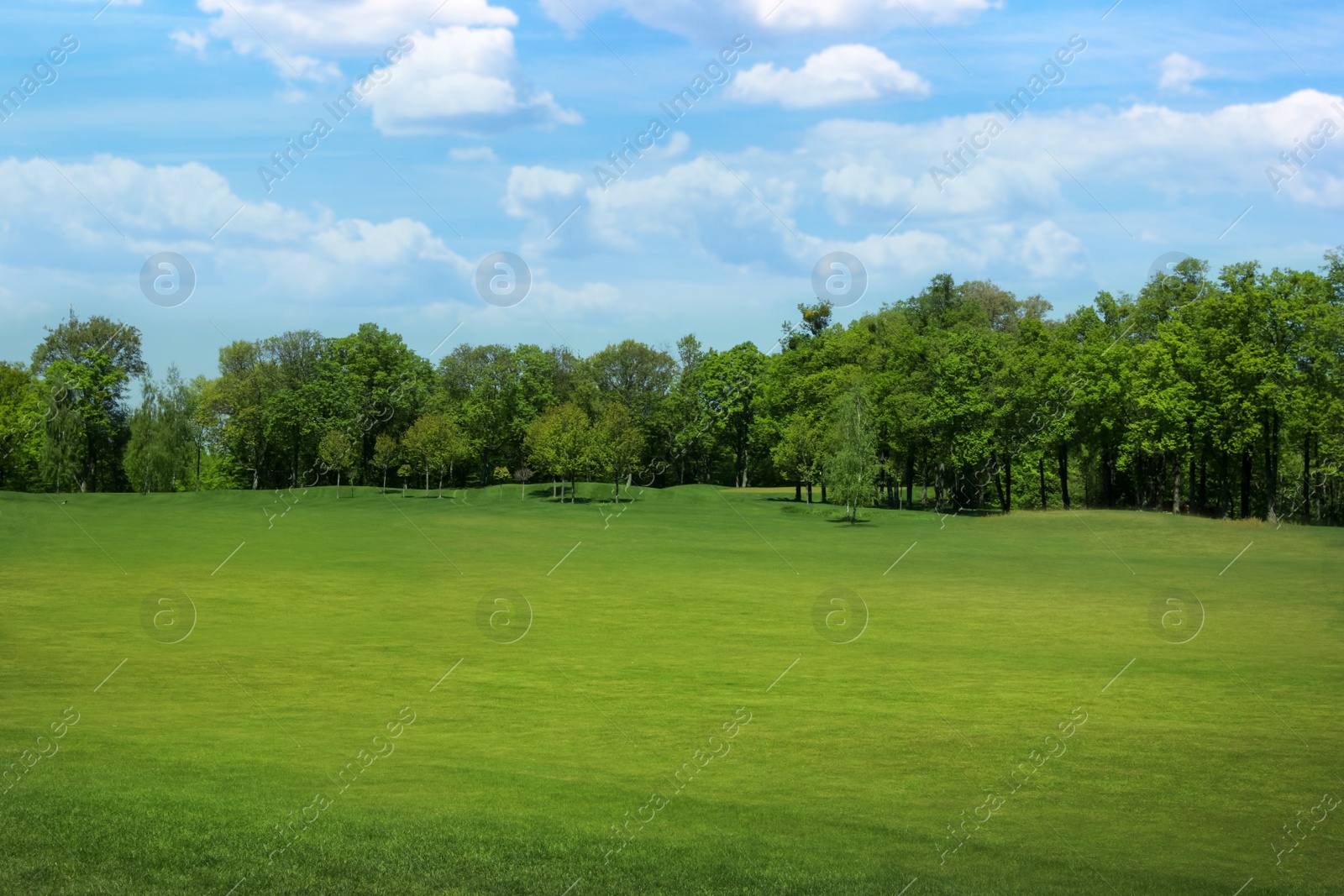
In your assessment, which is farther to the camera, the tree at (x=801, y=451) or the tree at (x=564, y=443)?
the tree at (x=564, y=443)

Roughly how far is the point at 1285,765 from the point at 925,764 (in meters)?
6.39

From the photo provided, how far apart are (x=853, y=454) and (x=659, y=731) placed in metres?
61.2

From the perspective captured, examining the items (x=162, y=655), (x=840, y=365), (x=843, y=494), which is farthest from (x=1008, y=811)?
(x=840, y=365)

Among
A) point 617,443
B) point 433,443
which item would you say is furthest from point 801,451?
point 433,443

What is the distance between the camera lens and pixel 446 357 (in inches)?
4552

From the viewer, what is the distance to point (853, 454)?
80.6m

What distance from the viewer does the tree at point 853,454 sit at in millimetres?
80188

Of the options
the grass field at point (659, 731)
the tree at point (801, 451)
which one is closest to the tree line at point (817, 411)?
the tree at point (801, 451)

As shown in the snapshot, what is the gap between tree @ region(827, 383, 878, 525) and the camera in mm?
80188

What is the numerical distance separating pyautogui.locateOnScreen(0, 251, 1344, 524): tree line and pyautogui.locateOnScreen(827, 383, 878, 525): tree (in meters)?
0.20

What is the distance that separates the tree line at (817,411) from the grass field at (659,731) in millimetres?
33661

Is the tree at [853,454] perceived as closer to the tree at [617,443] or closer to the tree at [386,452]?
the tree at [617,443]

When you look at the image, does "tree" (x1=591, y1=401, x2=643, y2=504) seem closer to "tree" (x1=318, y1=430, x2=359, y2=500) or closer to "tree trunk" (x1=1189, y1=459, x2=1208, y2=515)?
"tree" (x1=318, y1=430, x2=359, y2=500)

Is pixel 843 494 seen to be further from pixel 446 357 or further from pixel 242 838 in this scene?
pixel 242 838
